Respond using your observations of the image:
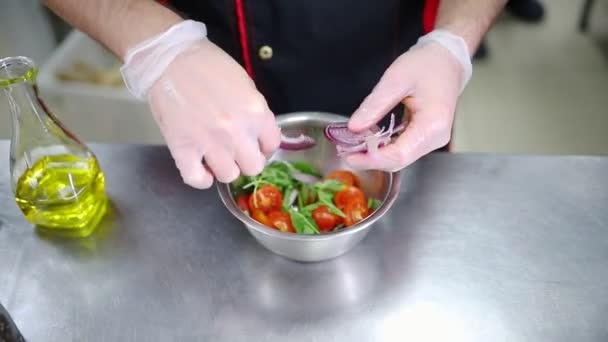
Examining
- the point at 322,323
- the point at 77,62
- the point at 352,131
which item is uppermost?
the point at 352,131

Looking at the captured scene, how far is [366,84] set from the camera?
100 cm

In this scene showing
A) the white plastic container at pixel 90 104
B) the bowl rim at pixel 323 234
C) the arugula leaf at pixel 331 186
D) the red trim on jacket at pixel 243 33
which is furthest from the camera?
the white plastic container at pixel 90 104

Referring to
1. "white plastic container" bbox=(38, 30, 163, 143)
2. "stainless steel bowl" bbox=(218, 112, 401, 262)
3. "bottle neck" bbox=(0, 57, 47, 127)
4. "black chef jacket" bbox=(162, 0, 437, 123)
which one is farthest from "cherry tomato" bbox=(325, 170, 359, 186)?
"white plastic container" bbox=(38, 30, 163, 143)

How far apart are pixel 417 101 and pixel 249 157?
0.24 metres

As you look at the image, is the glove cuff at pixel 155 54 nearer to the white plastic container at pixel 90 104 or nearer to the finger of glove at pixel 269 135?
the finger of glove at pixel 269 135

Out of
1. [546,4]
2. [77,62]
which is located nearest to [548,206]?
[77,62]

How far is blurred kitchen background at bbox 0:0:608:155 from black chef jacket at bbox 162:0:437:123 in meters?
0.87

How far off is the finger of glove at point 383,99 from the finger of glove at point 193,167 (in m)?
0.20

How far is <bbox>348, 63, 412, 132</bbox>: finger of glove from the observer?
689 millimetres

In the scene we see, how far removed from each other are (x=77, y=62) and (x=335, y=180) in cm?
140

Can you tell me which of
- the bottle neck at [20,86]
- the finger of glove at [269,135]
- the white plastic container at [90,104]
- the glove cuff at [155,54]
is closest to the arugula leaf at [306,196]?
the finger of glove at [269,135]

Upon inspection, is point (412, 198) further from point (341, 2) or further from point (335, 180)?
point (341, 2)

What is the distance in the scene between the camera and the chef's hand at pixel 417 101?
67 cm

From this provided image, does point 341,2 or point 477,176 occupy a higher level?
point 341,2
